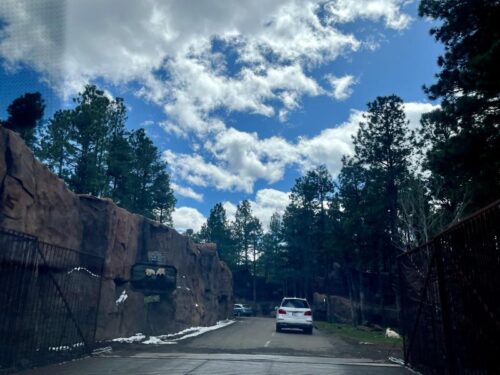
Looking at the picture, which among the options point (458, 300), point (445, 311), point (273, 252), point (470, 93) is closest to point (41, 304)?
point (445, 311)

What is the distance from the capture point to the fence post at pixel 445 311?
22.9 ft

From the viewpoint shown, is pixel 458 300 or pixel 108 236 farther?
pixel 108 236

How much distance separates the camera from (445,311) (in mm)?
7270

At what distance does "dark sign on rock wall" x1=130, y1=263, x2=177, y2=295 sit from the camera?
17109mm

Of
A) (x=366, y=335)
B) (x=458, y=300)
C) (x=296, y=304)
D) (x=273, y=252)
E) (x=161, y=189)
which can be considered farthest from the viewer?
(x=273, y=252)

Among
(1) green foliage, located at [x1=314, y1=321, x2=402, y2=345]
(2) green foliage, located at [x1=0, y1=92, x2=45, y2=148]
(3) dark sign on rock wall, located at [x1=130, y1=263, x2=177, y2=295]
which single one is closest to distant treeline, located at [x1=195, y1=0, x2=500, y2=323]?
(1) green foliage, located at [x1=314, y1=321, x2=402, y2=345]

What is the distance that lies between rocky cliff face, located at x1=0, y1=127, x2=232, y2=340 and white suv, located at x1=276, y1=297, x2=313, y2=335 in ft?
17.4

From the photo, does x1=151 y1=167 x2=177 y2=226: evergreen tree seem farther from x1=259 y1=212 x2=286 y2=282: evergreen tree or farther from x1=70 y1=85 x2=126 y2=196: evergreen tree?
x1=259 y1=212 x2=286 y2=282: evergreen tree

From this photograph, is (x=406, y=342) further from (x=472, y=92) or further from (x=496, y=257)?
(x=472, y=92)

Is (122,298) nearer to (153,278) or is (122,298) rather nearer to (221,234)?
(153,278)

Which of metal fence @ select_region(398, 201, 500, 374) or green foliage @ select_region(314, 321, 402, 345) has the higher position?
metal fence @ select_region(398, 201, 500, 374)

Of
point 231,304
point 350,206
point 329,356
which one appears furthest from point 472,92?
point 231,304

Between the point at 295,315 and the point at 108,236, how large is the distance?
11.2 m

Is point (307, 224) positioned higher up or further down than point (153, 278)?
higher up
